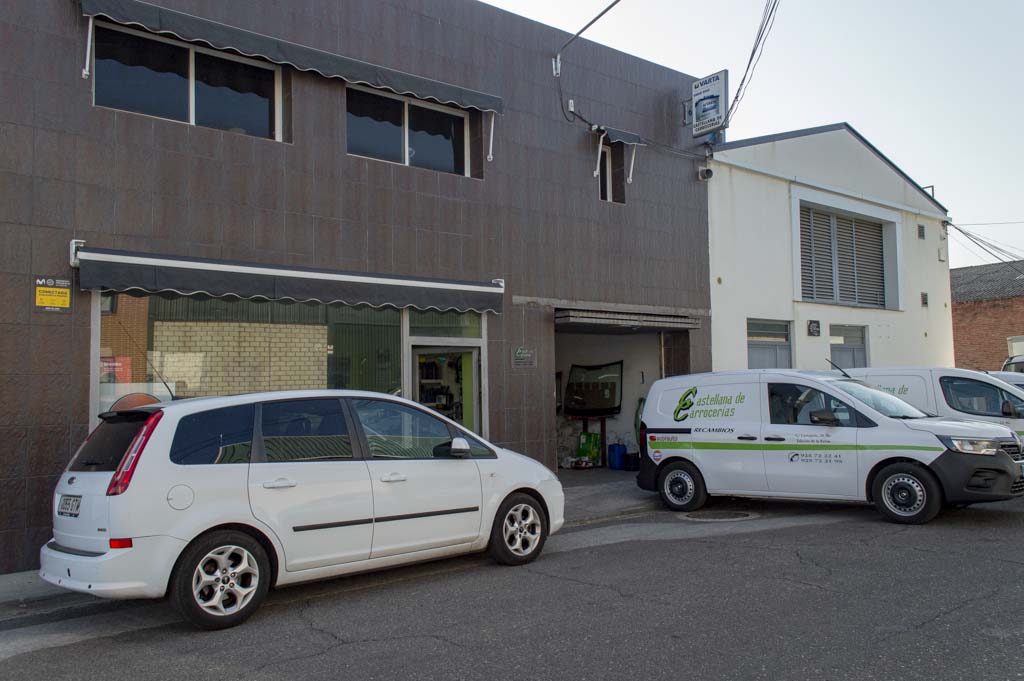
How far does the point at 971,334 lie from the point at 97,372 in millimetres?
38134

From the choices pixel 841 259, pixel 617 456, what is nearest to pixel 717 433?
→ pixel 617 456

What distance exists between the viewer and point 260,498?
5.91 meters

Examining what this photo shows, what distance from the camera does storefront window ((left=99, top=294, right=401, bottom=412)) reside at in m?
8.77

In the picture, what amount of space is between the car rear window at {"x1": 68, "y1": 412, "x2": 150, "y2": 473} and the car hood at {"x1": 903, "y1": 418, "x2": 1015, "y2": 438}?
7930mm

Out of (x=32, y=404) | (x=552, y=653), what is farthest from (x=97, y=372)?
(x=552, y=653)

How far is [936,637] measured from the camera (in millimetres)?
5016

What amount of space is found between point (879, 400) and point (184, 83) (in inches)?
362

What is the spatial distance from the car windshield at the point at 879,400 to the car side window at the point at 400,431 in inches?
210

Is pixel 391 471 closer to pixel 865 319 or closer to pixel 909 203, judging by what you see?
pixel 865 319

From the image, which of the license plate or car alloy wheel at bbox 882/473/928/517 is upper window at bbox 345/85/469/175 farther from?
car alloy wheel at bbox 882/473/928/517

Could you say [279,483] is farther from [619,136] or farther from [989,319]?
[989,319]

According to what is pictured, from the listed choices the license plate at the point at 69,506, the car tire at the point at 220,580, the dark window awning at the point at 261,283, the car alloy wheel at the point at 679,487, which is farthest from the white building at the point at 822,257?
the license plate at the point at 69,506

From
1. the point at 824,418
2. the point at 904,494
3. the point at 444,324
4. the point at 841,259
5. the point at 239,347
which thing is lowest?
the point at 904,494

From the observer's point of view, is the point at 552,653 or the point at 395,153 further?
the point at 395,153
